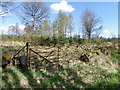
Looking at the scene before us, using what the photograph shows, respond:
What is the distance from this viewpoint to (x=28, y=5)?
1883 centimetres

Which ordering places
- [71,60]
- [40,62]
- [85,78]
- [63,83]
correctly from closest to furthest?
[63,83], [85,78], [40,62], [71,60]

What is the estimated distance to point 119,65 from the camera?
5.80 m

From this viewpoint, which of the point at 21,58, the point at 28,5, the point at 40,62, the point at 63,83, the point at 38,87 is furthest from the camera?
the point at 28,5

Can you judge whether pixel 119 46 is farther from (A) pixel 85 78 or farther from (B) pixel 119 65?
(A) pixel 85 78

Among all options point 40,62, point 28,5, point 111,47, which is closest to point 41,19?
point 28,5

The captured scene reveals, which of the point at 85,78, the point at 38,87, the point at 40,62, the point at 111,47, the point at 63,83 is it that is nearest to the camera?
the point at 38,87

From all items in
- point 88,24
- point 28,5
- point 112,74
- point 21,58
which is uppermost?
point 28,5

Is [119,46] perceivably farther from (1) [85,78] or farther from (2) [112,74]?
(1) [85,78]

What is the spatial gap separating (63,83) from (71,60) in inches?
75.2

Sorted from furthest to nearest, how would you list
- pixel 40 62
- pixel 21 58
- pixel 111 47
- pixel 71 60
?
pixel 111 47
pixel 71 60
pixel 40 62
pixel 21 58

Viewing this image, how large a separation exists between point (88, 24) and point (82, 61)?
15.9 m

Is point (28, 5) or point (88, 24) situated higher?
point (28, 5)

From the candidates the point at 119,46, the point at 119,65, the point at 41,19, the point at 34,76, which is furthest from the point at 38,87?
the point at 41,19

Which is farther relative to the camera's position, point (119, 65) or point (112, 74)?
point (119, 65)
